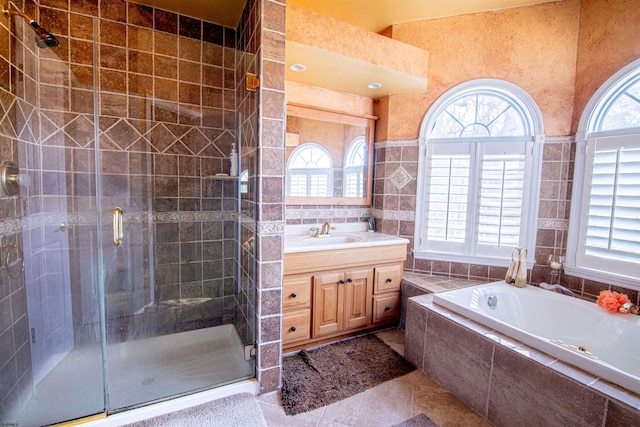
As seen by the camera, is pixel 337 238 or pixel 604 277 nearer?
pixel 604 277

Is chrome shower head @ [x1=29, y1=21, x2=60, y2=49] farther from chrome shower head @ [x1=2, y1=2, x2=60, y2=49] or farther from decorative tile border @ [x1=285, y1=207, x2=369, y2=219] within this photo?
decorative tile border @ [x1=285, y1=207, x2=369, y2=219]

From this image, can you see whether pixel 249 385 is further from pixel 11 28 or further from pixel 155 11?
pixel 155 11

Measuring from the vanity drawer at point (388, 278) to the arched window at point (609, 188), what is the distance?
139 centimetres

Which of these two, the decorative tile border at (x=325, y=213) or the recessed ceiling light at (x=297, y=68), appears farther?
the decorative tile border at (x=325, y=213)

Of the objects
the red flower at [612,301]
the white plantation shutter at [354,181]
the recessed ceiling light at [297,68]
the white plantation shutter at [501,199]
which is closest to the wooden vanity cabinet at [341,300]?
the white plantation shutter at [354,181]

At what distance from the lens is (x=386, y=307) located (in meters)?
2.57

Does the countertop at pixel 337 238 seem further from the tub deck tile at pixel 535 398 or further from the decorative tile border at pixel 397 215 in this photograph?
the tub deck tile at pixel 535 398

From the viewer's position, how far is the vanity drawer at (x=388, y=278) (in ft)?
8.20

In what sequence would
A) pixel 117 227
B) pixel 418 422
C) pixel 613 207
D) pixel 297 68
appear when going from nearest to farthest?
pixel 418 422 → pixel 117 227 → pixel 613 207 → pixel 297 68

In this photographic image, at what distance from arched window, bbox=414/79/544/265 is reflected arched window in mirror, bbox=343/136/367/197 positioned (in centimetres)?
59

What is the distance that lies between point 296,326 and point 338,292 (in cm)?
43

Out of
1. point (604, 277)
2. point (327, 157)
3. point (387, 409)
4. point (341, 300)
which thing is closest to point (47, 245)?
point (341, 300)

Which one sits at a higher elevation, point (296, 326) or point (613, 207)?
point (613, 207)

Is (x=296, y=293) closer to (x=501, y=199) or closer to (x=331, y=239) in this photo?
(x=331, y=239)
